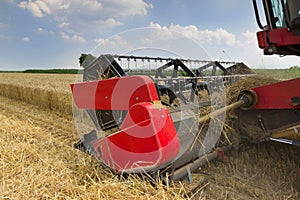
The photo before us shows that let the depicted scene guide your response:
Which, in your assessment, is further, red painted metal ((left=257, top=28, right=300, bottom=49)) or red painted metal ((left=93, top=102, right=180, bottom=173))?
red painted metal ((left=257, top=28, right=300, bottom=49))

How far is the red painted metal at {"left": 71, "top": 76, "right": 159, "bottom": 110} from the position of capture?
6.59 ft

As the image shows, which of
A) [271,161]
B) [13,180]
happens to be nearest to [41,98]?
[13,180]

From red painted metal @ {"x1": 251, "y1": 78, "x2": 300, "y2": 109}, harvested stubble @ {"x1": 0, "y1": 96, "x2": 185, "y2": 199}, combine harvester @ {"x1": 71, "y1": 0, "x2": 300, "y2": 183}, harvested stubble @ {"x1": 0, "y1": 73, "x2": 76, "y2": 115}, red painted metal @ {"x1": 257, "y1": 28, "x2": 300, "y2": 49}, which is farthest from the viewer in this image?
harvested stubble @ {"x1": 0, "y1": 73, "x2": 76, "y2": 115}

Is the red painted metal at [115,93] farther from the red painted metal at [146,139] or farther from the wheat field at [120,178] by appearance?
the wheat field at [120,178]

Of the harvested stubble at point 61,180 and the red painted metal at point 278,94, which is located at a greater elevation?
the red painted metal at point 278,94

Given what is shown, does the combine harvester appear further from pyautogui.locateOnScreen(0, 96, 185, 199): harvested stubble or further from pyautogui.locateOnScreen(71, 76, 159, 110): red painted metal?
pyautogui.locateOnScreen(0, 96, 185, 199): harvested stubble

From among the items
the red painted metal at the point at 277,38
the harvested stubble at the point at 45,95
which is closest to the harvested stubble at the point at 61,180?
the red painted metal at the point at 277,38

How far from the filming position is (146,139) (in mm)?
1885

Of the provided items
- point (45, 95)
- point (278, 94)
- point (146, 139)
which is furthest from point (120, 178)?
point (45, 95)

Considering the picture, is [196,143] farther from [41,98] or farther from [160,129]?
[41,98]

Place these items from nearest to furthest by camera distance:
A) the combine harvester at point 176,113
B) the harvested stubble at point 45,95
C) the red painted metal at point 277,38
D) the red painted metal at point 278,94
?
1. the combine harvester at point 176,113
2. the red painted metal at point 277,38
3. the red painted metal at point 278,94
4. the harvested stubble at point 45,95

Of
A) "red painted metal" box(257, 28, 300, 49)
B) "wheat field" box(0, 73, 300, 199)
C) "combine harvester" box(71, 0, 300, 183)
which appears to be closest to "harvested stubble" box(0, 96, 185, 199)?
"wheat field" box(0, 73, 300, 199)

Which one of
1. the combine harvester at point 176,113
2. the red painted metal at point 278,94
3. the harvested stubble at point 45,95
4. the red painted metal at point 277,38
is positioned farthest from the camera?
the harvested stubble at point 45,95

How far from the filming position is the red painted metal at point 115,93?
2008 mm
